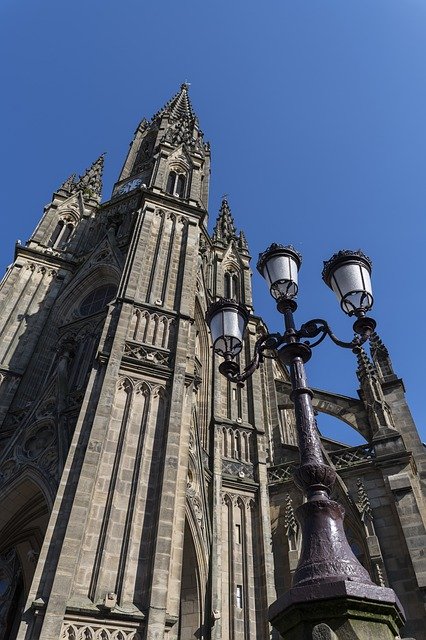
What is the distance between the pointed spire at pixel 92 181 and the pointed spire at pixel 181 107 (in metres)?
5.67

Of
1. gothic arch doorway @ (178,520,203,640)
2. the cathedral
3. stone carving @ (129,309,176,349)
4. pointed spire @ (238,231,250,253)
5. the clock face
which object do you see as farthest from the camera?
the clock face

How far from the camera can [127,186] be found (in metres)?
28.4

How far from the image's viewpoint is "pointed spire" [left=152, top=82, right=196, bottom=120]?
32209 mm

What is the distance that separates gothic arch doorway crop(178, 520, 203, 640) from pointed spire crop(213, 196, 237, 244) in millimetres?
16115

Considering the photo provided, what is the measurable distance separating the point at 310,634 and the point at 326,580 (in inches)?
14.6

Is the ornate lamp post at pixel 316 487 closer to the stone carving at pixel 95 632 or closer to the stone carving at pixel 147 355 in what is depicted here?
the stone carving at pixel 95 632

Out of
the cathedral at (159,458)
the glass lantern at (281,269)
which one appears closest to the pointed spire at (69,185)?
the cathedral at (159,458)

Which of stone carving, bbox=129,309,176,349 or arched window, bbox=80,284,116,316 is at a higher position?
arched window, bbox=80,284,116,316

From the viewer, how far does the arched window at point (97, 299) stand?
19578 millimetres

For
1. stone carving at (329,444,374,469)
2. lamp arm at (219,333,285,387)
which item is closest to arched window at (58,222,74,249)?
stone carving at (329,444,374,469)

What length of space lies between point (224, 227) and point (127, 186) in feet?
20.2

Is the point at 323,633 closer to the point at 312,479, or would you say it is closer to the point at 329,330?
the point at 312,479

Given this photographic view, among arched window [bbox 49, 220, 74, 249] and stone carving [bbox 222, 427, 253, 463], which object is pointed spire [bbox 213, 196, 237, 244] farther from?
stone carving [bbox 222, 427, 253, 463]

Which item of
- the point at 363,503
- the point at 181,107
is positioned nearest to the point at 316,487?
the point at 363,503
